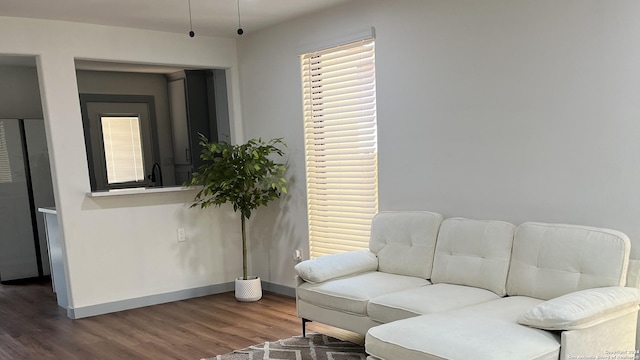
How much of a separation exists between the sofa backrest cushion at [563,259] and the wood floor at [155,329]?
1254 mm

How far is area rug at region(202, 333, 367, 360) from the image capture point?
3195 millimetres

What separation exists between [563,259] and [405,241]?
3.46 feet

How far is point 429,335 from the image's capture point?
7.30 feet

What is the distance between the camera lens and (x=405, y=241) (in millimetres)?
3438

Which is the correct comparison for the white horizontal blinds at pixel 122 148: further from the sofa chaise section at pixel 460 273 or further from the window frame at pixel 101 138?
the sofa chaise section at pixel 460 273

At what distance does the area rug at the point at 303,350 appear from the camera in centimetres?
320

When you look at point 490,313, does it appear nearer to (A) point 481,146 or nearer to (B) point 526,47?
(A) point 481,146

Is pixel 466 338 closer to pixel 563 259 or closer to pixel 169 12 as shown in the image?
pixel 563 259

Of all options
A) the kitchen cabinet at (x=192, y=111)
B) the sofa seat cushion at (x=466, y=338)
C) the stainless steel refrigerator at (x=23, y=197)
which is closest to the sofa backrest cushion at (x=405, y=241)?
the sofa seat cushion at (x=466, y=338)

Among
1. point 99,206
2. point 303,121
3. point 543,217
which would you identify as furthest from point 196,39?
point 543,217

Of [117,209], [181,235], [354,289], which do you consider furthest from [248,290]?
[354,289]

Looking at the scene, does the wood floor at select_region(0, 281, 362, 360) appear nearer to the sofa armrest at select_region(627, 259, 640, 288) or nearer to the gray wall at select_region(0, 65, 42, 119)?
the sofa armrest at select_region(627, 259, 640, 288)

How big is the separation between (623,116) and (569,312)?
1.12m

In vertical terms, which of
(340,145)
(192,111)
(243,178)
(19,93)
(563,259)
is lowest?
(563,259)
